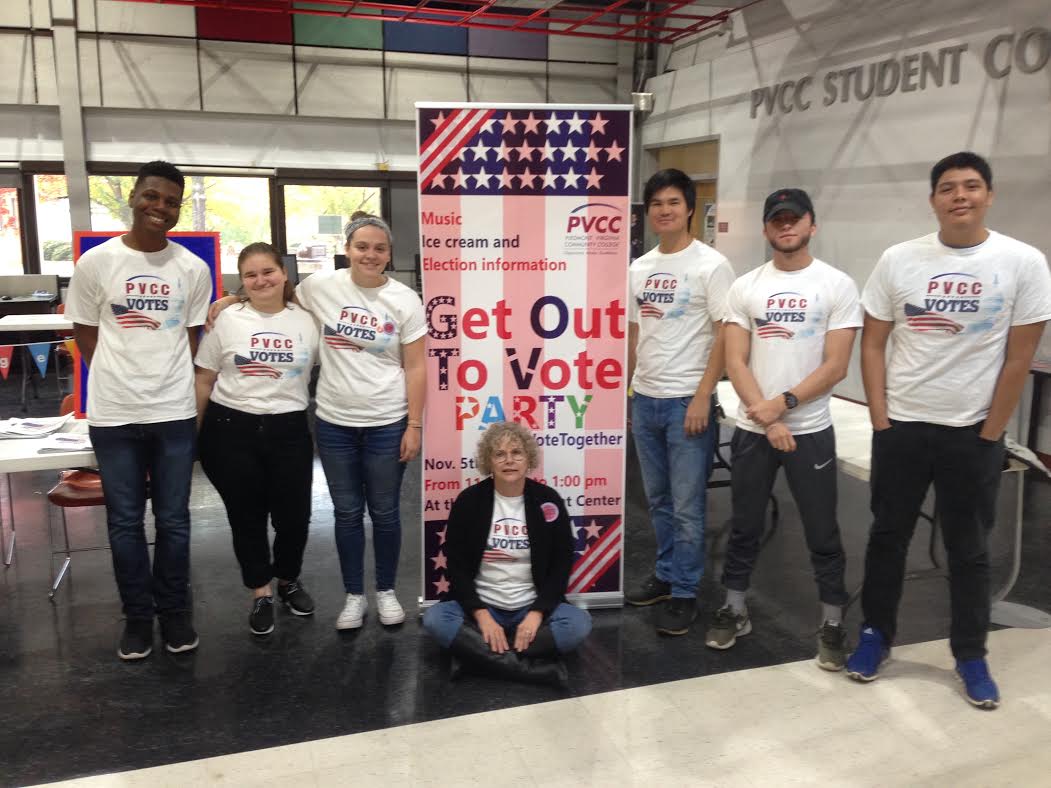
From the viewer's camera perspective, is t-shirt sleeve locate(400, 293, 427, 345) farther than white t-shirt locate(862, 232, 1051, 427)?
Yes

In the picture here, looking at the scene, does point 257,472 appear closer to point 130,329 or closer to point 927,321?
point 130,329

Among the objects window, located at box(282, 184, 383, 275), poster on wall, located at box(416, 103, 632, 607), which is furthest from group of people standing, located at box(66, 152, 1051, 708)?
window, located at box(282, 184, 383, 275)

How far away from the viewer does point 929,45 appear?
6.03 metres

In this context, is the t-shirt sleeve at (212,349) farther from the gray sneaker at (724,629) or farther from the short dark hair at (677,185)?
the gray sneaker at (724,629)

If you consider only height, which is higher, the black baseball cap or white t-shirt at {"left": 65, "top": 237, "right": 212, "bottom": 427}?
the black baseball cap

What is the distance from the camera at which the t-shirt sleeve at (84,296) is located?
2.65 metres

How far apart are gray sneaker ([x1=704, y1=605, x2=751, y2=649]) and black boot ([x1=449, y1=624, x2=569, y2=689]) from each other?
58cm

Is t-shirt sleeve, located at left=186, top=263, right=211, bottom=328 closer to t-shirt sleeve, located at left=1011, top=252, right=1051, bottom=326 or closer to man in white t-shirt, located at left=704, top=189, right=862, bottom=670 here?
man in white t-shirt, located at left=704, top=189, right=862, bottom=670

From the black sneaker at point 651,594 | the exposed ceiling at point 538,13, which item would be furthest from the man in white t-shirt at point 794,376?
the exposed ceiling at point 538,13

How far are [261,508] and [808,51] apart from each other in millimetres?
6333

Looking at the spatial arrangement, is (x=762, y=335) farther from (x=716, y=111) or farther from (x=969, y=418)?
(x=716, y=111)

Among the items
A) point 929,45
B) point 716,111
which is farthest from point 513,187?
point 716,111

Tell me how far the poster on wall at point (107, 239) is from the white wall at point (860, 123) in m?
4.82

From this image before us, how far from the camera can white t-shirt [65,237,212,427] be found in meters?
2.66
